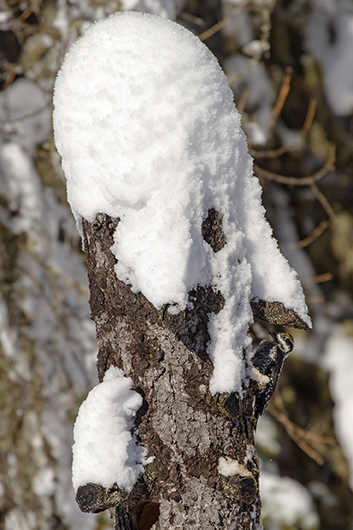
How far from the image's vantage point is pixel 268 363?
705 millimetres

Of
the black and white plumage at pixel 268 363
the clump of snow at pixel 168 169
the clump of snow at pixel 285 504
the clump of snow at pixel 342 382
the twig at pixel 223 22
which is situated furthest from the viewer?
the clump of snow at pixel 342 382

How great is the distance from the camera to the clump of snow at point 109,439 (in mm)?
613

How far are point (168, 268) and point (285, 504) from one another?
2018mm

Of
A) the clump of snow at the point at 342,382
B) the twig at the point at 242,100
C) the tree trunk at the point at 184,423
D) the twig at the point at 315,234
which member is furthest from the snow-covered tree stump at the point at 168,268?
the clump of snow at the point at 342,382

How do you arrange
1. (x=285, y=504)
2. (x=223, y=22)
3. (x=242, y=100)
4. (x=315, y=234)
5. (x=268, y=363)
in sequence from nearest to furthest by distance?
(x=268, y=363)
(x=223, y=22)
(x=242, y=100)
(x=285, y=504)
(x=315, y=234)

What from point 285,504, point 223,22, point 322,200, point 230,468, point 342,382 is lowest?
point 285,504

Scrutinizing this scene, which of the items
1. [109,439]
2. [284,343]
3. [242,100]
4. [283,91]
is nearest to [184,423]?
[109,439]

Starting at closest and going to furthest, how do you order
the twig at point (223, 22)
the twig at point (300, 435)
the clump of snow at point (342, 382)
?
the twig at point (223, 22), the twig at point (300, 435), the clump of snow at point (342, 382)

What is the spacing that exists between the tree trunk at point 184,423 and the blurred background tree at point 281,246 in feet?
4.53

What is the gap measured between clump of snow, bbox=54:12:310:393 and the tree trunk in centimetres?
3

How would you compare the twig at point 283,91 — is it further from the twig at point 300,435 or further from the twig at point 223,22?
the twig at point 300,435

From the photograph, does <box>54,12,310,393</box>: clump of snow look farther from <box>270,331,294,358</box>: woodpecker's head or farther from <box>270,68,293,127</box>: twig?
<box>270,68,293,127</box>: twig

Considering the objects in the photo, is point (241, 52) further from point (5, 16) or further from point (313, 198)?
point (5, 16)

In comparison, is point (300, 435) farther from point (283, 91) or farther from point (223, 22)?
point (223, 22)
